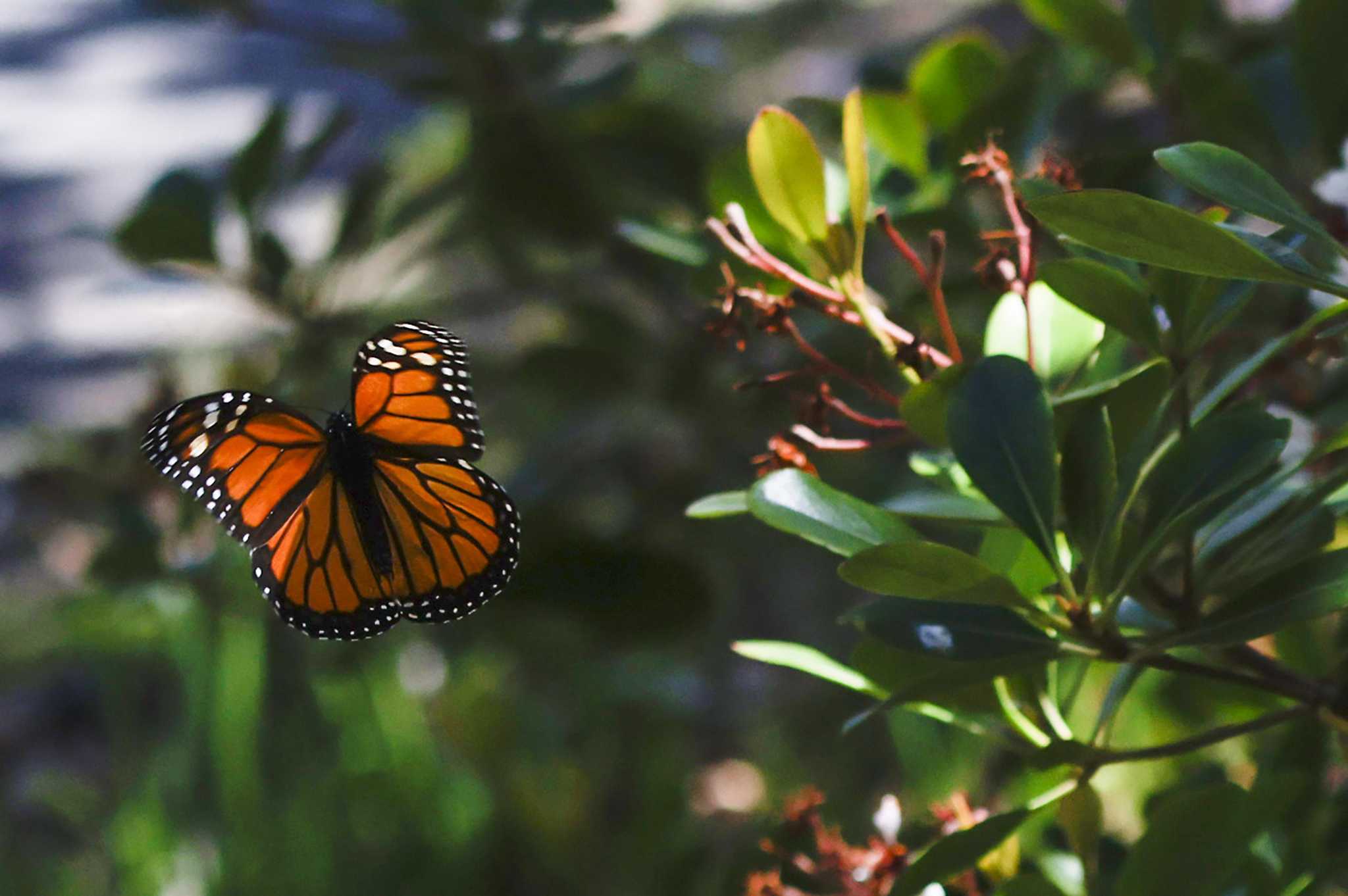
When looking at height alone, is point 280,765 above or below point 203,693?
below

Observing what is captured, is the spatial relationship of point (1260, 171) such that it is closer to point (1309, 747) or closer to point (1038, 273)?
point (1038, 273)

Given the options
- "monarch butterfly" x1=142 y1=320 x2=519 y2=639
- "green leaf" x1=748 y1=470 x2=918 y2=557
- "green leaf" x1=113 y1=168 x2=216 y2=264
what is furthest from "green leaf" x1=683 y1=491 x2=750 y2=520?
"green leaf" x1=113 y1=168 x2=216 y2=264

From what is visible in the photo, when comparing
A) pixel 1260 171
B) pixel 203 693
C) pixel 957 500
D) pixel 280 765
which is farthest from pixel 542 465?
pixel 280 765

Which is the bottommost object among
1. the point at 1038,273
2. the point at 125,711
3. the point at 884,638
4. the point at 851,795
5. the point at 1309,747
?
the point at 851,795

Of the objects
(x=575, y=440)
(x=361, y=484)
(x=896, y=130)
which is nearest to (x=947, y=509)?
(x=896, y=130)

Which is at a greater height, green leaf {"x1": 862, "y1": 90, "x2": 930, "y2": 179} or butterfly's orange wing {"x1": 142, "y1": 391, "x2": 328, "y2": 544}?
green leaf {"x1": 862, "y1": 90, "x2": 930, "y2": 179}

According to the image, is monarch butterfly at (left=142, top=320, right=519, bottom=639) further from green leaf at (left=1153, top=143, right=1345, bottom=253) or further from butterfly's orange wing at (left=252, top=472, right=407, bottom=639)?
green leaf at (left=1153, top=143, right=1345, bottom=253)

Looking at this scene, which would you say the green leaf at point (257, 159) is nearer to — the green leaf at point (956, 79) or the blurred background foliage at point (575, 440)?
the blurred background foliage at point (575, 440)

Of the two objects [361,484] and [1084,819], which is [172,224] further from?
[1084,819]

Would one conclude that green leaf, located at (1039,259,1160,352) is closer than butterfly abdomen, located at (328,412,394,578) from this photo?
Yes
